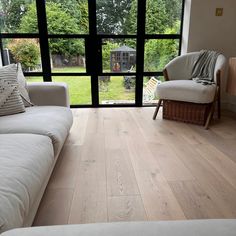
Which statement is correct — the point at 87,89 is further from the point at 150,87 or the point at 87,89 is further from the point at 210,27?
the point at 210,27

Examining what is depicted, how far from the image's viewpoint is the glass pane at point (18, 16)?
3191 mm

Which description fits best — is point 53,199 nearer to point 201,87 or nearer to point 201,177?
point 201,177

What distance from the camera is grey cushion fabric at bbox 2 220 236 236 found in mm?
654

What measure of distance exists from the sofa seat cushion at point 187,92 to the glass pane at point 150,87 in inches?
28.9

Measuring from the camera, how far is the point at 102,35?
11.1ft

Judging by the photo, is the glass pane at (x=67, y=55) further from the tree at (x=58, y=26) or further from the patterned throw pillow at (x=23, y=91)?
the patterned throw pillow at (x=23, y=91)

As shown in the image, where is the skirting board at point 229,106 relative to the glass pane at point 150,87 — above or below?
below

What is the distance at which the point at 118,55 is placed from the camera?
3521 millimetres

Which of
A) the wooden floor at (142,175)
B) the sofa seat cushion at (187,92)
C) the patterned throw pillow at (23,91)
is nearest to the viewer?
the wooden floor at (142,175)

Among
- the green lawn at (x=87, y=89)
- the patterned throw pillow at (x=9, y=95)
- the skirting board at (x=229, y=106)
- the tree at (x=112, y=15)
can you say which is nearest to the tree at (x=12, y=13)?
the green lawn at (x=87, y=89)

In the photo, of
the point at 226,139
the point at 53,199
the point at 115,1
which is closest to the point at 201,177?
the point at 226,139

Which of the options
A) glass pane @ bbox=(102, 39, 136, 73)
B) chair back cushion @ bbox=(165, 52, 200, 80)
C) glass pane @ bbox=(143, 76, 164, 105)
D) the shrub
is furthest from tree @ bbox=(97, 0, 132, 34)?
chair back cushion @ bbox=(165, 52, 200, 80)

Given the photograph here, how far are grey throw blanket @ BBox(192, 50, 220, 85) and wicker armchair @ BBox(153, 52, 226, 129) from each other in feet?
0.21

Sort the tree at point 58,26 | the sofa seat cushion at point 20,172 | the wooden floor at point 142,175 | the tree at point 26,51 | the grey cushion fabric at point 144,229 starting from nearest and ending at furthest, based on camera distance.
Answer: the grey cushion fabric at point 144,229 < the sofa seat cushion at point 20,172 < the wooden floor at point 142,175 < the tree at point 58,26 < the tree at point 26,51
